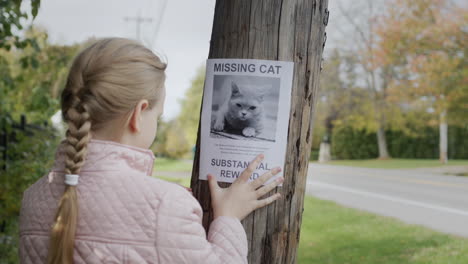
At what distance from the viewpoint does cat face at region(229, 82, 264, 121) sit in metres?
1.83

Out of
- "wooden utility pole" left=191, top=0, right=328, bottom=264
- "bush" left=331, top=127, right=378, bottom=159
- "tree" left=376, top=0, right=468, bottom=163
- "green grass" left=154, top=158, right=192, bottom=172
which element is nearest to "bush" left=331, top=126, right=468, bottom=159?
"bush" left=331, top=127, right=378, bottom=159

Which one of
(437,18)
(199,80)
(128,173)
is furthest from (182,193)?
(199,80)

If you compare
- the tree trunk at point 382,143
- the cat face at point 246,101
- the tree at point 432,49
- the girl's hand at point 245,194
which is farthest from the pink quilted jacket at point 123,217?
the tree trunk at point 382,143

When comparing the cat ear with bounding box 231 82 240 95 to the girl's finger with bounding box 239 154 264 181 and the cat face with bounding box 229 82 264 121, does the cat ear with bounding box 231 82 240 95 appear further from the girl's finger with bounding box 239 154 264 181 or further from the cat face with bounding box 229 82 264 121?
the girl's finger with bounding box 239 154 264 181

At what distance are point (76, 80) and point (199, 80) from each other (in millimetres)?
39124

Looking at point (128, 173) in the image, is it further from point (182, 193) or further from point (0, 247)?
point (0, 247)

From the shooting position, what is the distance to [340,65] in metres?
30.8

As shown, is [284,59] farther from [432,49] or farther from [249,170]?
[432,49]

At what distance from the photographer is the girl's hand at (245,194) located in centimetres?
177

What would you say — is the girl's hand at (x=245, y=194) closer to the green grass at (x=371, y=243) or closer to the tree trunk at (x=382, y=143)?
the green grass at (x=371, y=243)

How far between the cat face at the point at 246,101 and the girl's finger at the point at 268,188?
0.26 metres

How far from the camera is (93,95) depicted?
151 centimetres

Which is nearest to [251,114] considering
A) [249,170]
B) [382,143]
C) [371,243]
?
[249,170]

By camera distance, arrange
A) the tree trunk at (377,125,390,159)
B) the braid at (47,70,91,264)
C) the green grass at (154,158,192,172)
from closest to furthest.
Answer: the braid at (47,70,91,264) → the green grass at (154,158,192,172) → the tree trunk at (377,125,390,159)
